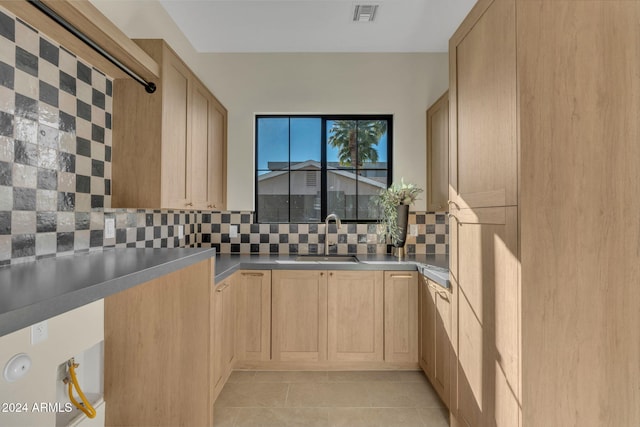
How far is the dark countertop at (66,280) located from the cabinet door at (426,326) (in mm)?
1631

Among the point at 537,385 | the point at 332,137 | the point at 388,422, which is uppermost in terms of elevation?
the point at 332,137

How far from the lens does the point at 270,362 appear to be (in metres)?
2.59

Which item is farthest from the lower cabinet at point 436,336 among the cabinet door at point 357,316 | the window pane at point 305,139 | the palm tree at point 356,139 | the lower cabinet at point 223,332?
the window pane at point 305,139

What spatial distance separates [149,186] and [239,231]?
1366mm

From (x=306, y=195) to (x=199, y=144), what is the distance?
3.81 ft

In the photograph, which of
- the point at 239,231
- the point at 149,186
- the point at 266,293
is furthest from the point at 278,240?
the point at 149,186

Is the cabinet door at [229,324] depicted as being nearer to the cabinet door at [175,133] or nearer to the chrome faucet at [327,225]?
the cabinet door at [175,133]

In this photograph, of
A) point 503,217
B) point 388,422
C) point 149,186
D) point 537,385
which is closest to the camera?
point 537,385

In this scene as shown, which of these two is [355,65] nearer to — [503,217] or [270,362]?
[503,217]

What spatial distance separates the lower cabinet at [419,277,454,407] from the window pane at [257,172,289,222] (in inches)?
57.7

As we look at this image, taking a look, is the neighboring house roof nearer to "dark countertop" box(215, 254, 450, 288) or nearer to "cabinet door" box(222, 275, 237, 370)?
"dark countertop" box(215, 254, 450, 288)

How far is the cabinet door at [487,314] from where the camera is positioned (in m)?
1.28

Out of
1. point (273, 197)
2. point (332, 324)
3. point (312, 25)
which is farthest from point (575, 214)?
point (273, 197)

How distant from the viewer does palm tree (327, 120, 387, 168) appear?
3.21 m
